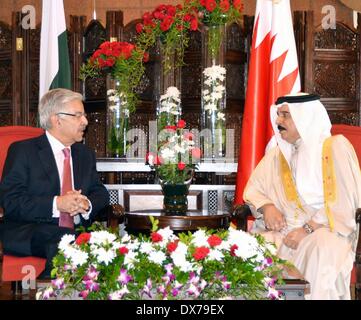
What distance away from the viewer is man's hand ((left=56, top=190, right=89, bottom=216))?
3863 mm

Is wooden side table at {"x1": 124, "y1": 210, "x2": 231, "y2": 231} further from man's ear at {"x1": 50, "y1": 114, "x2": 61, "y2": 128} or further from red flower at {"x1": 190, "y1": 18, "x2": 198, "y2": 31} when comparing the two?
red flower at {"x1": 190, "y1": 18, "x2": 198, "y2": 31}

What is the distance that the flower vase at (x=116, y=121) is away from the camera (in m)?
5.47

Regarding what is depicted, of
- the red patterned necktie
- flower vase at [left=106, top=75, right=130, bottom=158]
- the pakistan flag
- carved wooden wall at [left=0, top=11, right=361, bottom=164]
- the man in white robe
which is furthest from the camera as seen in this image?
carved wooden wall at [left=0, top=11, right=361, bottom=164]

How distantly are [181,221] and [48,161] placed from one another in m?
0.83

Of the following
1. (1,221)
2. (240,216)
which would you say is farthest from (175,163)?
(1,221)

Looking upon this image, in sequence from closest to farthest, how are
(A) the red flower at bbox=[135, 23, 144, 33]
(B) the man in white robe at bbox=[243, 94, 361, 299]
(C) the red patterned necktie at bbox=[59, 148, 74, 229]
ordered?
(B) the man in white robe at bbox=[243, 94, 361, 299] < (C) the red patterned necktie at bbox=[59, 148, 74, 229] < (A) the red flower at bbox=[135, 23, 144, 33]

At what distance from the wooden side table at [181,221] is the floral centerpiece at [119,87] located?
1131 mm

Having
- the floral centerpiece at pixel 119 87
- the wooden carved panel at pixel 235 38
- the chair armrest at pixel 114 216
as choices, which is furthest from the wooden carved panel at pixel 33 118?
the chair armrest at pixel 114 216

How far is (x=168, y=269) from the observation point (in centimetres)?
236

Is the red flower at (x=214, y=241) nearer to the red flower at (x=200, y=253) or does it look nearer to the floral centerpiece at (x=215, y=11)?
the red flower at (x=200, y=253)

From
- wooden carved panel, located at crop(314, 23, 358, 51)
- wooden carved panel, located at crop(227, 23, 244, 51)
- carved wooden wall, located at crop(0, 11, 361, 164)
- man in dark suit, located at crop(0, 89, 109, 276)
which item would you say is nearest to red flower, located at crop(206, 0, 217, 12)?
carved wooden wall, located at crop(0, 11, 361, 164)
